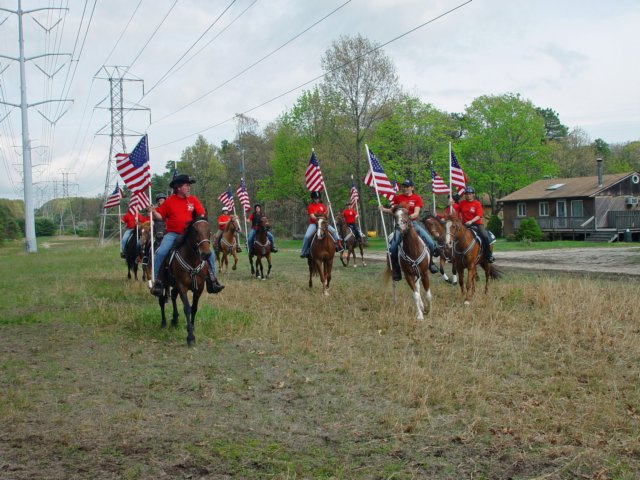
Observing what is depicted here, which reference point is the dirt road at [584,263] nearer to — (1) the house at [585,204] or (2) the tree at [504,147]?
(1) the house at [585,204]

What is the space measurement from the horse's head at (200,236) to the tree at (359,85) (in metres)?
38.2

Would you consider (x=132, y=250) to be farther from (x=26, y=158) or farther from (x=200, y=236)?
(x=26, y=158)

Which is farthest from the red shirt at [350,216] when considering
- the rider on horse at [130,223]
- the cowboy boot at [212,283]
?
the cowboy boot at [212,283]

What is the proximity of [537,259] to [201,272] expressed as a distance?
69.4 feet

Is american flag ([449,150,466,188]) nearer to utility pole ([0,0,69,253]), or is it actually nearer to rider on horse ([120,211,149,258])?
rider on horse ([120,211,149,258])

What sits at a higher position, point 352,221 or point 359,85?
point 359,85

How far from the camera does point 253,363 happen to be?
9.51 meters

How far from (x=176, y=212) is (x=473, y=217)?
791 centimetres

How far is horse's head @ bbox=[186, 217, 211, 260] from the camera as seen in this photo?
35.2 ft

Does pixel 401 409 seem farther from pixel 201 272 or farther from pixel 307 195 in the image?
pixel 307 195

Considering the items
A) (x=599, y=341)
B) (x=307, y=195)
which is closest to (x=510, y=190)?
(x=307, y=195)

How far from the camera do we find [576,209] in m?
54.3

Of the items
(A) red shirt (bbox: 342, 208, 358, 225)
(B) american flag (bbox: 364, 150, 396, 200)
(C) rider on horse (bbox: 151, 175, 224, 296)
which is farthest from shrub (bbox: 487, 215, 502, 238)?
(C) rider on horse (bbox: 151, 175, 224, 296)

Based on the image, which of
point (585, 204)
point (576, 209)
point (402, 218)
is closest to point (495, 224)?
point (576, 209)
